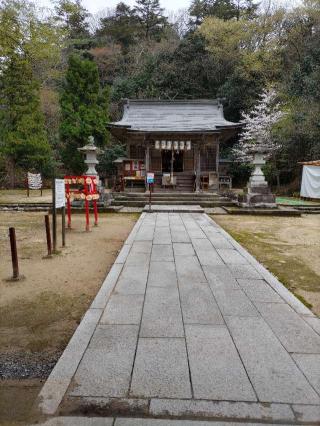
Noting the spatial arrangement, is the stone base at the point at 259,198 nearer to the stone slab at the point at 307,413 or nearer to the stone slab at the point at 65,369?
the stone slab at the point at 65,369

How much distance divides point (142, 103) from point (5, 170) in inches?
438

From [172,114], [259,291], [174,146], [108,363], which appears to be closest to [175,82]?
[172,114]

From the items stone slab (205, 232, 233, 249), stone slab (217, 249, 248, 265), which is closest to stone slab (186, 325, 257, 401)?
stone slab (217, 249, 248, 265)

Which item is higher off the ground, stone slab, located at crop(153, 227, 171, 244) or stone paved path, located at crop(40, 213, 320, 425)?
stone slab, located at crop(153, 227, 171, 244)

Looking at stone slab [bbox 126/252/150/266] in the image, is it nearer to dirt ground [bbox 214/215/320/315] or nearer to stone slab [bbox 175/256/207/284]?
stone slab [bbox 175/256/207/284]

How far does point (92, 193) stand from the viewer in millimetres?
8211

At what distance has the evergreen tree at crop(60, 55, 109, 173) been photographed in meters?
22.1

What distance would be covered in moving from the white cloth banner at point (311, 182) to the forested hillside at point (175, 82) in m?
1.64

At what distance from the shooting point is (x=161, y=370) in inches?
82.6

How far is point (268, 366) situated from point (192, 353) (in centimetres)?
54

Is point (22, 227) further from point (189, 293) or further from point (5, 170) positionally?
point (5, 170)

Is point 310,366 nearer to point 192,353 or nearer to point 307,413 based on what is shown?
point 307,413

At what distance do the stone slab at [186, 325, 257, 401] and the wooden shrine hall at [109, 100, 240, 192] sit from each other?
43.7ft

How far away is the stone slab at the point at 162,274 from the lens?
3.87 meters
